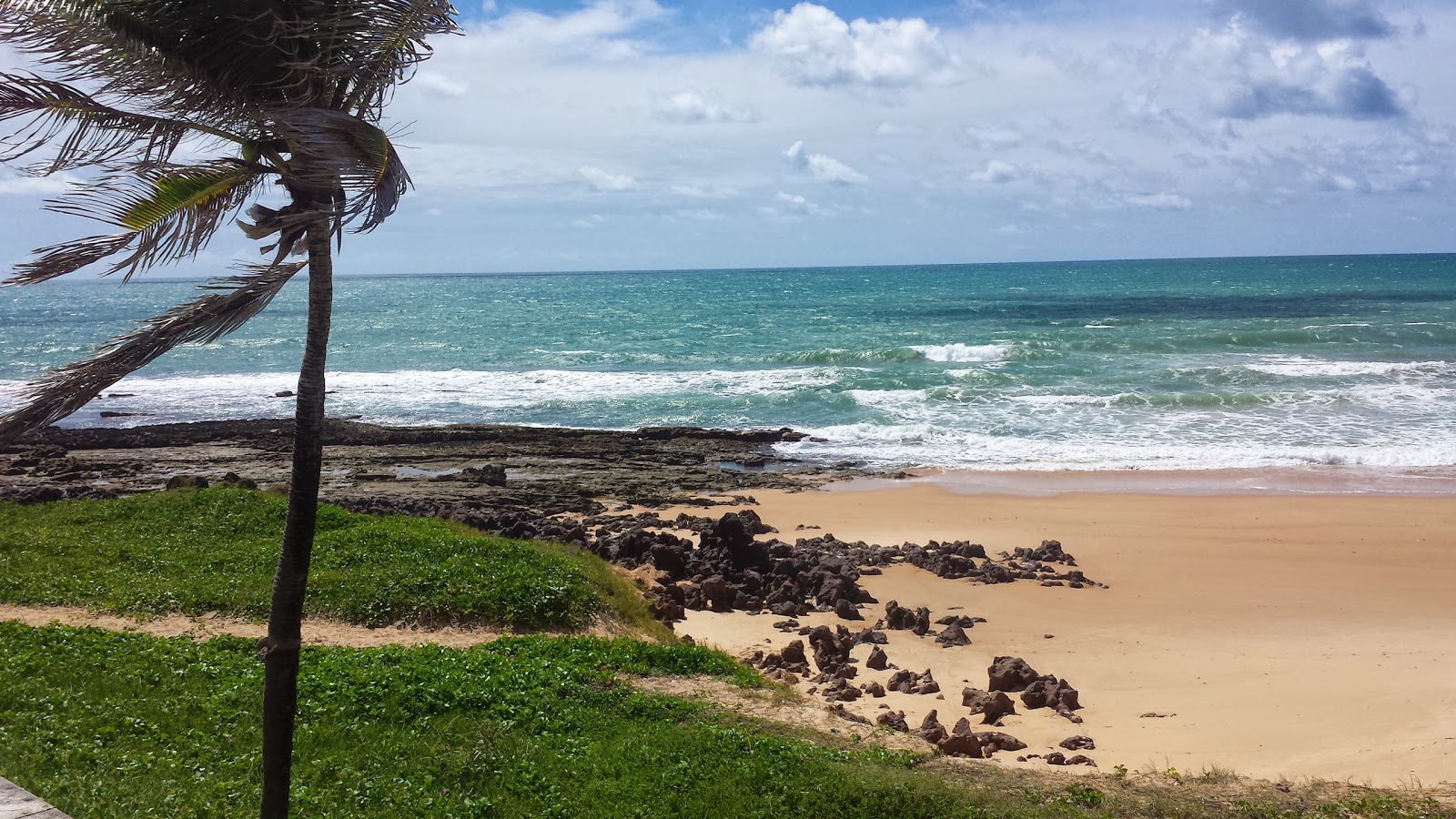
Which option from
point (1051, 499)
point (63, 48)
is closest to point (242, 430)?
point (1051, 499)

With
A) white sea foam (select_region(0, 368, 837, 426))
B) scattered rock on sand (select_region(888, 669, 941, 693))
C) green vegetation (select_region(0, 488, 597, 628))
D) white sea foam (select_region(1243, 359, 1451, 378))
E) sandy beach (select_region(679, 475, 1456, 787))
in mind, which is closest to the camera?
sandy beach (select_region(679, 475, 1456, 787))

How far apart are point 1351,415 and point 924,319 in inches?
1554

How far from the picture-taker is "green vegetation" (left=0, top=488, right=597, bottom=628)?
12141mm

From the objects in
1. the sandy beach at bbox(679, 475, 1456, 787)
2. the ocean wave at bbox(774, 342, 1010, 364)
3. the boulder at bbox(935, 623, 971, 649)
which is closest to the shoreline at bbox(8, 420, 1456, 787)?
the sandy beach at bbox(679, 475, 1456, 787)

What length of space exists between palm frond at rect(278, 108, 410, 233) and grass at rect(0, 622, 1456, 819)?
4451 millimetres

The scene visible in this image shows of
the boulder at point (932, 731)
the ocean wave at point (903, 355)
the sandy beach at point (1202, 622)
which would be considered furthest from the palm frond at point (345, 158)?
the ocean wave at point (903, 355)

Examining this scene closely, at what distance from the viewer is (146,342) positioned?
5.13 metres

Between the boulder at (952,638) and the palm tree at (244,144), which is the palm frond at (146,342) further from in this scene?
the boulder at (952,638)

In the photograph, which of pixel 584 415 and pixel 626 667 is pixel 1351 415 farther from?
pixel 626 667

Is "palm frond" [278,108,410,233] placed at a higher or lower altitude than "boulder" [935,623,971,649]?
higher

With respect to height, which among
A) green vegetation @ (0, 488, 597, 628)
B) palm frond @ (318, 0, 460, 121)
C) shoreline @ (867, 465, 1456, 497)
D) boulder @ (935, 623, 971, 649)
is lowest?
boulder @ (935, 623, 971, 649)

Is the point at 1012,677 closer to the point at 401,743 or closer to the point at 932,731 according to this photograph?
the point at 932,731

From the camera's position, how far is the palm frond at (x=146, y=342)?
4840mm

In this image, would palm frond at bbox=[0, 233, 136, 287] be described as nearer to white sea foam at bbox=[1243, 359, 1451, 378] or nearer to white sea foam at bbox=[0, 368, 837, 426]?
white sea foam at bbox=[0, 368, 837, 426]
